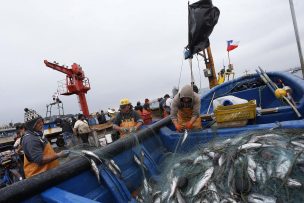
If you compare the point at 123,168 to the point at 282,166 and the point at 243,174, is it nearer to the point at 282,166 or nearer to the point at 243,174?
the point at 243,174

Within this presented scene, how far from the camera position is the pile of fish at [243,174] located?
9.14ft

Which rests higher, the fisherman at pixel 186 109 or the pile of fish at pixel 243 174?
the fisherman at pixel 186 109

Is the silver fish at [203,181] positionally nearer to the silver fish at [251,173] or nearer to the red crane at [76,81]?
the silver fish at [251,173]

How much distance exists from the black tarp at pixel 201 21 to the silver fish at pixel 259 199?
5.24 m

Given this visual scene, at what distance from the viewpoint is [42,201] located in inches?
122

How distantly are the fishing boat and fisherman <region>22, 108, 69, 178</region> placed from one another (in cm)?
58

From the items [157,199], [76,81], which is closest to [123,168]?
[157,199]

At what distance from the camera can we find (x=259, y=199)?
2.72 metres

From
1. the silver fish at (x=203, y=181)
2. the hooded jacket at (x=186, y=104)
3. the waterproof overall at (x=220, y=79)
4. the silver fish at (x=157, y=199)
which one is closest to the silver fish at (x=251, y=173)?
the silver fish at (x=203, y=181)

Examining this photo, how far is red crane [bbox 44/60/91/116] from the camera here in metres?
24.2

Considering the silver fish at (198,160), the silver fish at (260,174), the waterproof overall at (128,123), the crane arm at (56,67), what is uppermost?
the crane arm at (56,67)

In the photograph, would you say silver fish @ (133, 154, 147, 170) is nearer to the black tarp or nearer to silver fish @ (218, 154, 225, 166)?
silver fish @ (218, 154, 225, 166)

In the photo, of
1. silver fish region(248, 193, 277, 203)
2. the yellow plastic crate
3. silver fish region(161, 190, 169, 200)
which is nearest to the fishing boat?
the yellow plastic crate

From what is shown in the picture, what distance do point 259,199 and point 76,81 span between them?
23777 mm
